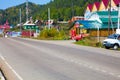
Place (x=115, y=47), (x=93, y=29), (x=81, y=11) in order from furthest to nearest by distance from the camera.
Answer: (x=81, y=11), (x=93, y=29), (x=115, y=47)

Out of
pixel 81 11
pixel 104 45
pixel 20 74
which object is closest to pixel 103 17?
pixel 104 45

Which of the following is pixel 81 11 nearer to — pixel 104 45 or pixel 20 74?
pixel 104 45

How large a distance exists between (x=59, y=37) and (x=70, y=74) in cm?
6220

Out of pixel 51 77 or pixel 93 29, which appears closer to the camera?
pixel 51 77

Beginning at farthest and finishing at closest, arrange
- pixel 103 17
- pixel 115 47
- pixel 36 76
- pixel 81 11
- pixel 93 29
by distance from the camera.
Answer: pixel 81 11 → pixel 103 17 → pixel 93 29 → pixel 115 47 → pixel 36 76

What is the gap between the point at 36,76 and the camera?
14.8m

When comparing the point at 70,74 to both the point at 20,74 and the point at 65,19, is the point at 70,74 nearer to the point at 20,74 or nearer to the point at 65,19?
the point at 20,74

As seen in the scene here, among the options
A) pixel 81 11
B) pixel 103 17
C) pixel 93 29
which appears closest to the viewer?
pixel 93 29

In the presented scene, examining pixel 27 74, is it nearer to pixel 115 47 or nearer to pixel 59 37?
pixel 115 47

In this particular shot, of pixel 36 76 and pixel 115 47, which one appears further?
pixel 115 47

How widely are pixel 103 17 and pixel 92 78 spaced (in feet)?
233

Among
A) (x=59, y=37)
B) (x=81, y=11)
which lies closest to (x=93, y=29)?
(x=59, y=37)

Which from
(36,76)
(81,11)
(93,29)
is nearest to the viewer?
(36,76)

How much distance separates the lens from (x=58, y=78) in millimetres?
13953
